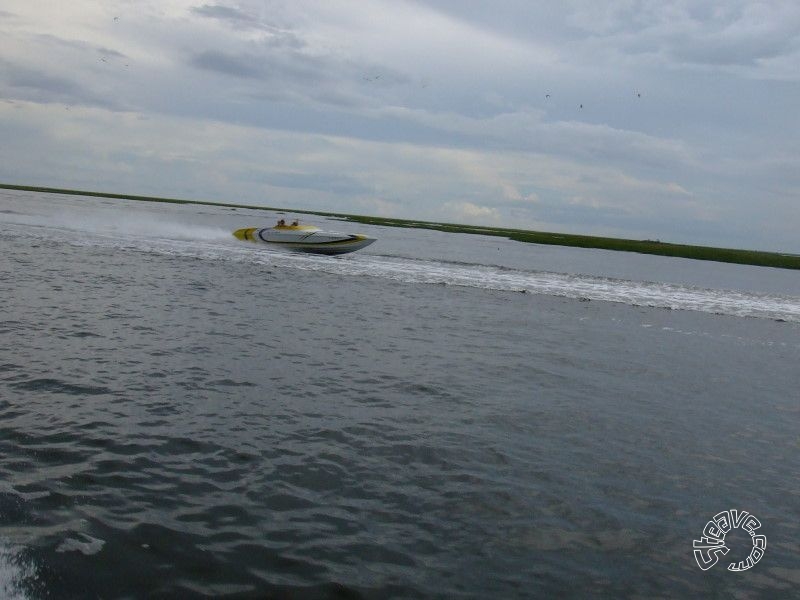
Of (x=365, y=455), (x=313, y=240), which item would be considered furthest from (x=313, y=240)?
(x=365, y=455)

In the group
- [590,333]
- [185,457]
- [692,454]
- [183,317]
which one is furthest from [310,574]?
[590,333]

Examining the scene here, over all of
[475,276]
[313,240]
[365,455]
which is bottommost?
[365,455]

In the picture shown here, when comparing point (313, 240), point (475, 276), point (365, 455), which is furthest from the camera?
point (313, 240)

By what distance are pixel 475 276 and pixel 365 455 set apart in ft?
108

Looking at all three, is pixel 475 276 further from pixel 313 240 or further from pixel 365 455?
pixel 365 455

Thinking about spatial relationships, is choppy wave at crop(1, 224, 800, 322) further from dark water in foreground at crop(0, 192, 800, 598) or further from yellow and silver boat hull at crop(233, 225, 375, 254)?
dark water in foreground at crop(0, 192, 800, 598)

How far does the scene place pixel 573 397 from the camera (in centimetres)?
1427

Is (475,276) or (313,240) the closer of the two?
(475,276)

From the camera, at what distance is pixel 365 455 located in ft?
32.1

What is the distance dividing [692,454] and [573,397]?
11.0ft

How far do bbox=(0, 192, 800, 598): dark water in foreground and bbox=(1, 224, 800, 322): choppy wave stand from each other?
14570mm

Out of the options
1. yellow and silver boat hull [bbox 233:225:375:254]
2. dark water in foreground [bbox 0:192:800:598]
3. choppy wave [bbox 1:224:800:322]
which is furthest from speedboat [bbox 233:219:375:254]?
dark water in foreground [bbox 0:192:800:598]

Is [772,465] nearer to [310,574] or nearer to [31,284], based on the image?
[310,574]

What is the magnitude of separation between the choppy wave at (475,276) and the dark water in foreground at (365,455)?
47.8 feet
